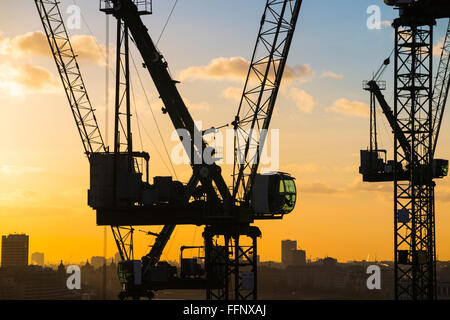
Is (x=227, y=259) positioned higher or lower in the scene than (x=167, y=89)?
lower

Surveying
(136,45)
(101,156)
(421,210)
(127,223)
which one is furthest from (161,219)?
(421,210)

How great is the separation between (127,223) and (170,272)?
1074 centimetres

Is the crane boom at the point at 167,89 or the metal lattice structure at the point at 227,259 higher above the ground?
the crane boom at the point at 167,89

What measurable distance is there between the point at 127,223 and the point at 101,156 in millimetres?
8141

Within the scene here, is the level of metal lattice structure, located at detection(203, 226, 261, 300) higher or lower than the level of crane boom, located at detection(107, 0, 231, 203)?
lower

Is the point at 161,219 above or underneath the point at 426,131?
underneath

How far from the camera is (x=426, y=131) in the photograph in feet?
292

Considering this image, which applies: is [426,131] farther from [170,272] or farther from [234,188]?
[170,272]

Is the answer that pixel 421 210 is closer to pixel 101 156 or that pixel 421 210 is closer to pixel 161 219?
pixel 161 219
